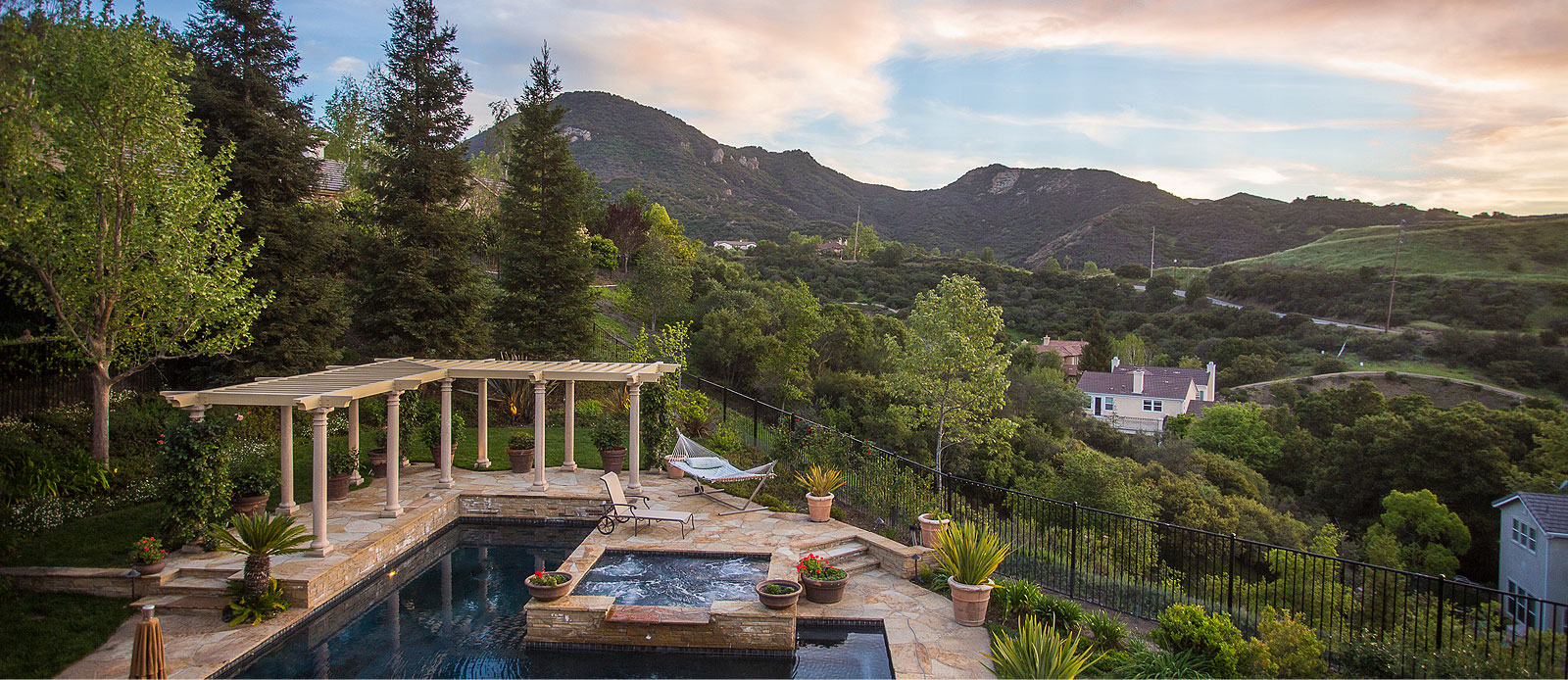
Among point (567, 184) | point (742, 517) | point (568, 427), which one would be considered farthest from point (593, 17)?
point (742, 517)

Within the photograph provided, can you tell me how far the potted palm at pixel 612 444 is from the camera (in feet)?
39.3

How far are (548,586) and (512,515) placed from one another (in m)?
4.29

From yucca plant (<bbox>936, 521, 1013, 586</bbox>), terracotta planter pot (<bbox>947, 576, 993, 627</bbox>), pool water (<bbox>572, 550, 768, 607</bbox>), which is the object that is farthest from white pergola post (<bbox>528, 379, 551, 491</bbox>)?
terracotta planter pot (<bbox>947, 576, 993, 627</bbox>)

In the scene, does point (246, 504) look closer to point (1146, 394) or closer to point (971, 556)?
point (971, 556)

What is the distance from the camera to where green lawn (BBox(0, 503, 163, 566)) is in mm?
6902

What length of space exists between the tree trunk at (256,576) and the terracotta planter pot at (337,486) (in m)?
3.58

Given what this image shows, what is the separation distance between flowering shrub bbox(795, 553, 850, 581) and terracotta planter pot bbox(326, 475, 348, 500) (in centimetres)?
692

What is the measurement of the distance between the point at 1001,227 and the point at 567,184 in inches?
2559

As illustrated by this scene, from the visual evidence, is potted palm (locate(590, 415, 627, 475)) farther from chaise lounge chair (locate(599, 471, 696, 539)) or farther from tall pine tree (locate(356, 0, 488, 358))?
tall pine tree (locate(356, 0, 488, 358))

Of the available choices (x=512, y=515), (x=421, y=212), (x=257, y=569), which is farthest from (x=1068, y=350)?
(x=257, y=569)

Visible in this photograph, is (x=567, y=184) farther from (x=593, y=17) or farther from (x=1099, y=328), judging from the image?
(x=1099, y=328)

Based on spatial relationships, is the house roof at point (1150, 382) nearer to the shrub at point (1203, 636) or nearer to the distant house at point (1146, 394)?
the distant house at point (1146, 394)

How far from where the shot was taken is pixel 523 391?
53.5 feet

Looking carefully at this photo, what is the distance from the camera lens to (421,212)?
14578 millimetres
